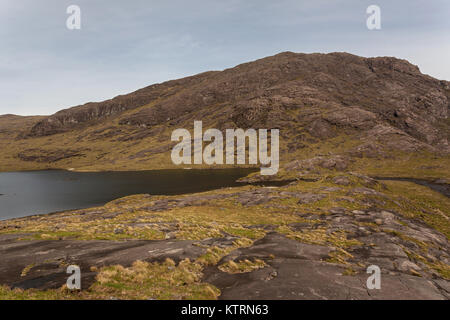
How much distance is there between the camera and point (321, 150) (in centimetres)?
17375

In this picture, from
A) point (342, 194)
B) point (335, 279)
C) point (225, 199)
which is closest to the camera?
point (335, 279)

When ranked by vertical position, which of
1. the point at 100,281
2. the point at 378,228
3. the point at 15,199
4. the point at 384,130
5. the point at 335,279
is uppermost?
the point at 384,130

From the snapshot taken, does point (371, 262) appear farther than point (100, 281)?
Yes

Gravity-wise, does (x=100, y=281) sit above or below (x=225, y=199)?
above

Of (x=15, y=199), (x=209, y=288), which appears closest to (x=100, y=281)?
(x=209, y=288)

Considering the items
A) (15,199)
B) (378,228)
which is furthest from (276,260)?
(15,199)

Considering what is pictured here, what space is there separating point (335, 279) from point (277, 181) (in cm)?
9360

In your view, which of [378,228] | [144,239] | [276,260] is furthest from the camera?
[378,228]

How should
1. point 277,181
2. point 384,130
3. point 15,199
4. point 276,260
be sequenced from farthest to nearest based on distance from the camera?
point 384,130 → point 277,181 → point 15,199 → point 276,260

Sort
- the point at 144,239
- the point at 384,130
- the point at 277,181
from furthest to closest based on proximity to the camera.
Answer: the point at 384,130
the point at 277,181
the point at 144,239

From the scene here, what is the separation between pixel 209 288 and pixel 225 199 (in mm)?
51881

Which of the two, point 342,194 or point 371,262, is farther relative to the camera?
point 342,194
